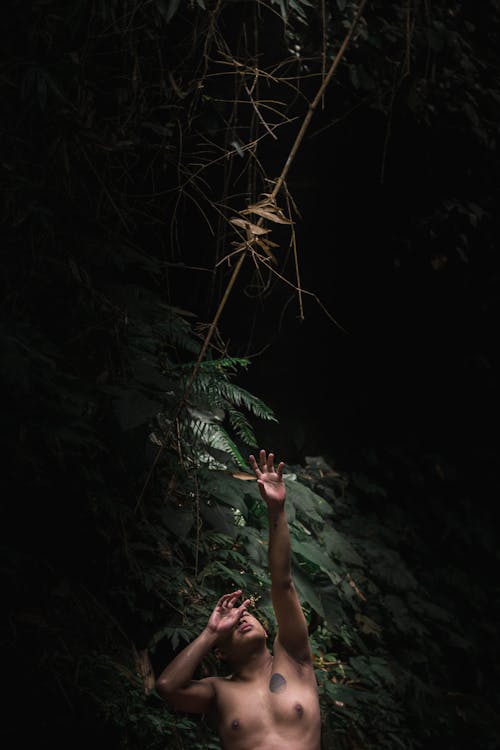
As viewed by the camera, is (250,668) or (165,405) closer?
(250,668)

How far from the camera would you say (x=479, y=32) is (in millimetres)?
4578

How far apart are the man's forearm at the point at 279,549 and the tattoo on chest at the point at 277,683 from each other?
269 millimetres

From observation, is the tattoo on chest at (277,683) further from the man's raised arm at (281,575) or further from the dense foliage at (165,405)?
the dense foliage at (165,405)

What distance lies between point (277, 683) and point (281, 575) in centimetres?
31

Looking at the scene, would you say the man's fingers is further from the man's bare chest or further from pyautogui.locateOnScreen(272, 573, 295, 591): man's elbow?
the man's bare chest

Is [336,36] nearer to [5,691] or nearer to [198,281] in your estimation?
[198,281]

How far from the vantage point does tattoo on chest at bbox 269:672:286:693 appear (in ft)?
7.23

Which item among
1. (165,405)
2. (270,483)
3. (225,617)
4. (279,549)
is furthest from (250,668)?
(165,405)

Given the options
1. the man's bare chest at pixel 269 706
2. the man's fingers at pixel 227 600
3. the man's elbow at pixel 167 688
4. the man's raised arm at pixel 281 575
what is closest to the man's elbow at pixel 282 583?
the man's raised arm at pixel 281 575

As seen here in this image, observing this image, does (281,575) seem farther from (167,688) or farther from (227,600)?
(167,688)

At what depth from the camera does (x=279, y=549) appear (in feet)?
7.46

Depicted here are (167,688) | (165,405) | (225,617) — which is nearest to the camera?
(167,688)

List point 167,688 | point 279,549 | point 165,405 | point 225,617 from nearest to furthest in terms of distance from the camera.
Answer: point 167,688, point 225,617, point 279,549, point 165,405

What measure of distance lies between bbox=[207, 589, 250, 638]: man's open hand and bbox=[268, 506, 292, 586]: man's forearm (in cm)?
15
